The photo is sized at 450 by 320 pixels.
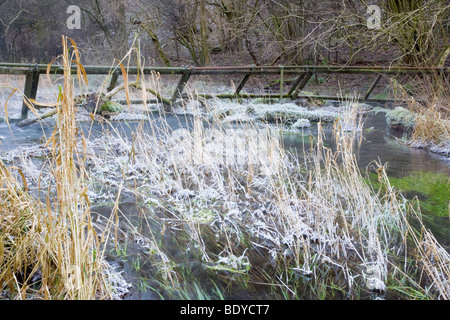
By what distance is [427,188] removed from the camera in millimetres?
4449

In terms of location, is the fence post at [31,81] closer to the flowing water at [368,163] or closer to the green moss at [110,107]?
the flowing water at [368,163]

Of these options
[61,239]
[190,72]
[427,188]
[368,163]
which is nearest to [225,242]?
[61,239]

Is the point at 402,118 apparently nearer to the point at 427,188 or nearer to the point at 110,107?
the point at 427,188

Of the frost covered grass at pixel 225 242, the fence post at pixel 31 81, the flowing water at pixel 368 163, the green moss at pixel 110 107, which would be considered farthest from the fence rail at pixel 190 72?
the frost covered grass at pixel 225 242

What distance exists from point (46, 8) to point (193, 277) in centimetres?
A: 2085

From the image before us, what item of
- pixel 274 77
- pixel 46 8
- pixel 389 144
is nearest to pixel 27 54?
pixel 46 8

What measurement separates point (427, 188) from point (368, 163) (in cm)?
119

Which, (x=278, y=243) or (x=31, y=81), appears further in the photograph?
(x=31, y=81)

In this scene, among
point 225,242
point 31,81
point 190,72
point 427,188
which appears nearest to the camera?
point 225,242

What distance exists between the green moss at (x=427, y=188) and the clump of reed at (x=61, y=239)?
280 centimetres

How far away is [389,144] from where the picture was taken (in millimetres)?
6984

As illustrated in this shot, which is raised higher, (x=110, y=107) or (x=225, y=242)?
(x=110, y=107)

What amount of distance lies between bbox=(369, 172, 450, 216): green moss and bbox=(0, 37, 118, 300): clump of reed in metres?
2.80

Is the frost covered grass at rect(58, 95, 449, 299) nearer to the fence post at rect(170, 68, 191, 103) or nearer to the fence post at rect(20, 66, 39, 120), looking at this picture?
the fence post at rect(20, 66, 39, 120)
